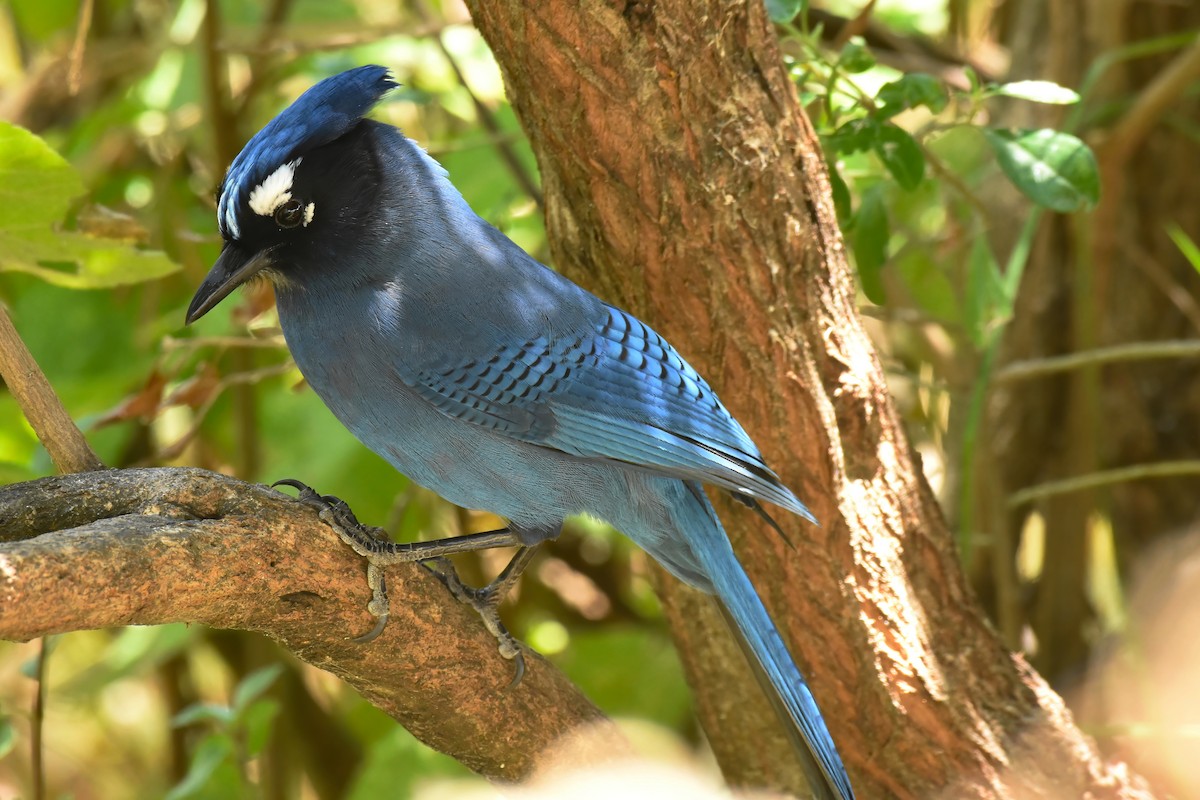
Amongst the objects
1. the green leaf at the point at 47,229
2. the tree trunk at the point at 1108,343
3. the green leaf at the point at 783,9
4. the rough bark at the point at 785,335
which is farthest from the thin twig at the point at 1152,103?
the green leaf at the point at 47,229

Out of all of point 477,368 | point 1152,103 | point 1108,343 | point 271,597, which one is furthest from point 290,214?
point 1108,343

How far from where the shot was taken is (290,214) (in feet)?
7.22

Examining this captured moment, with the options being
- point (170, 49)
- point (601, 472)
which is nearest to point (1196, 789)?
point (601, 472)

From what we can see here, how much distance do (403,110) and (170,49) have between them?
0.75 m

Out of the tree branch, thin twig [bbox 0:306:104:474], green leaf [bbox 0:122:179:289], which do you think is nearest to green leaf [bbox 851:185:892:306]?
the tree branch

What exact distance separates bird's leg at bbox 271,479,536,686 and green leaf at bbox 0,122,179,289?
56 cm

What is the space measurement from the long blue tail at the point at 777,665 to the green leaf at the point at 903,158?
696 mm

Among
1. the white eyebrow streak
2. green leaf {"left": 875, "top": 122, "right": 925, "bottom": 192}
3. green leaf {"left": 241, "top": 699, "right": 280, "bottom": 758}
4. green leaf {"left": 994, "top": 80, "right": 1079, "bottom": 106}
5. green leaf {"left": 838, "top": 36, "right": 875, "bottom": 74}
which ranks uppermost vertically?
green leaf {"left": 994, "top": 80, "right": 1079, "bottom": 106}

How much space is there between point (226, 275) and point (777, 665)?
3.67ft

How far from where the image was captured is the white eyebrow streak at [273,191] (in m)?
2.13

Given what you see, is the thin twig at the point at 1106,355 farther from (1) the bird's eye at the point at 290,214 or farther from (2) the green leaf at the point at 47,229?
(2) the green leaf at the point at 47,229

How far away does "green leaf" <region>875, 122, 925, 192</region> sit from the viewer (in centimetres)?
221

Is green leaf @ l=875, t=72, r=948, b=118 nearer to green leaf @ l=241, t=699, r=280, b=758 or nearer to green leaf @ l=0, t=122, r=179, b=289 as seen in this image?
green leaf @ l=0, t=122, r=179, b=289

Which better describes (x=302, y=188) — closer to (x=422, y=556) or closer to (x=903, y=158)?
(x=422, y=556)
